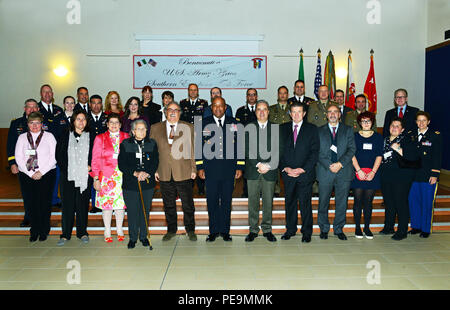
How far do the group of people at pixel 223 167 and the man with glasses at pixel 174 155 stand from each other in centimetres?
1

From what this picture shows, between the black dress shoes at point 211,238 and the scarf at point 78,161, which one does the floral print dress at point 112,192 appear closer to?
the scarf at point 78,161

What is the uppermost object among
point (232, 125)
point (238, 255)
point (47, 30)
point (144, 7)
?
point (144, 7)

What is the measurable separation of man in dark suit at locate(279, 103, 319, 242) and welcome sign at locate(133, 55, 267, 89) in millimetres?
3879

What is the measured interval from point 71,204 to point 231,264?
1.96 meters

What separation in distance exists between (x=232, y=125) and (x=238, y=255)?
4.59ft

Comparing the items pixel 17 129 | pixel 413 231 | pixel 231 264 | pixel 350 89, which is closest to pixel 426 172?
pixel 413 231

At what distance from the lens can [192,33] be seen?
7453 millimetres

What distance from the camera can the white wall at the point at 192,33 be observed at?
24.3 ft

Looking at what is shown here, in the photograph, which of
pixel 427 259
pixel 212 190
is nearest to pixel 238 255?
pixel 212 190

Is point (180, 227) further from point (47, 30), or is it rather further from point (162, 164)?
point (47, 30)

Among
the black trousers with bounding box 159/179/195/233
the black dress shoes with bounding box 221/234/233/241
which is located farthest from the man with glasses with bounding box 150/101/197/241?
the black dress shoes with bounding box 221/234/233/241

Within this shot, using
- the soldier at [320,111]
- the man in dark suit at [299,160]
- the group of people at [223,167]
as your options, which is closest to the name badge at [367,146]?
the group of people at [223,167]
